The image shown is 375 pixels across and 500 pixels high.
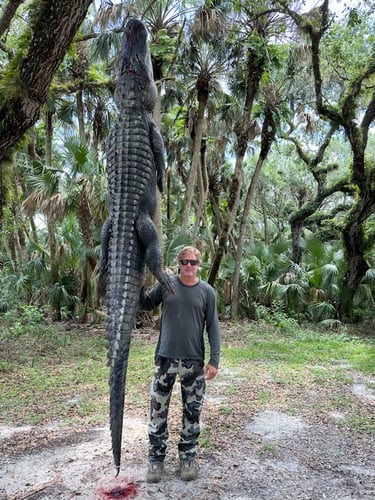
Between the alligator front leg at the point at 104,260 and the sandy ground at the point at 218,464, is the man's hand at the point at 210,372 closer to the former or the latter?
the sandy ground at the point at 218,464

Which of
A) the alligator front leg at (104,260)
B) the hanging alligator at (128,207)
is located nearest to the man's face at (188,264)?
the hanging alligator at (128,207)

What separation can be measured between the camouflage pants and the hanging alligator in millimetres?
652

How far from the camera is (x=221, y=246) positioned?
13.6 m

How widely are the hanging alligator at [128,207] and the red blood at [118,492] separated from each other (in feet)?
2.05

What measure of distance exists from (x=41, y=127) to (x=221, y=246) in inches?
342

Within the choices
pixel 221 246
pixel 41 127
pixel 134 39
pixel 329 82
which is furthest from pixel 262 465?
pixel 41 127

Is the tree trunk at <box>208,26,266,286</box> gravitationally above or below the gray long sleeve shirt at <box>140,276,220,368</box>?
above

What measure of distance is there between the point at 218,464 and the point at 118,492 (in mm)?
911

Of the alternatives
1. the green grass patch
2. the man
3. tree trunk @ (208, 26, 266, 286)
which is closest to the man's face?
the man

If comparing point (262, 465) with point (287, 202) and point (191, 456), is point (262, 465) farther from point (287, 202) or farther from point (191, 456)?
point (287, 202)

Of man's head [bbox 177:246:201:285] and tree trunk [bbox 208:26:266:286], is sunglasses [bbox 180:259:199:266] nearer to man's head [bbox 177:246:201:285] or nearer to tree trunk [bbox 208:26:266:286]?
man's head [bbox 177:246:201:285]

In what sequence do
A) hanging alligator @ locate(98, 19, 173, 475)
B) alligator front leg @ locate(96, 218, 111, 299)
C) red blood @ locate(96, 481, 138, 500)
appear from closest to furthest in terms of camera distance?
1. hanging alligator @ locate(98, 19, 173, 475)
2. alligator front leg @ locate(96, 218, 111, 299)
3. red blood @ locate(96, 481, 138, 500)

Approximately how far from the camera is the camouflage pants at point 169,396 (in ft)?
11.2

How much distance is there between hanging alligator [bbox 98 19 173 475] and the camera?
2740 millimetres
